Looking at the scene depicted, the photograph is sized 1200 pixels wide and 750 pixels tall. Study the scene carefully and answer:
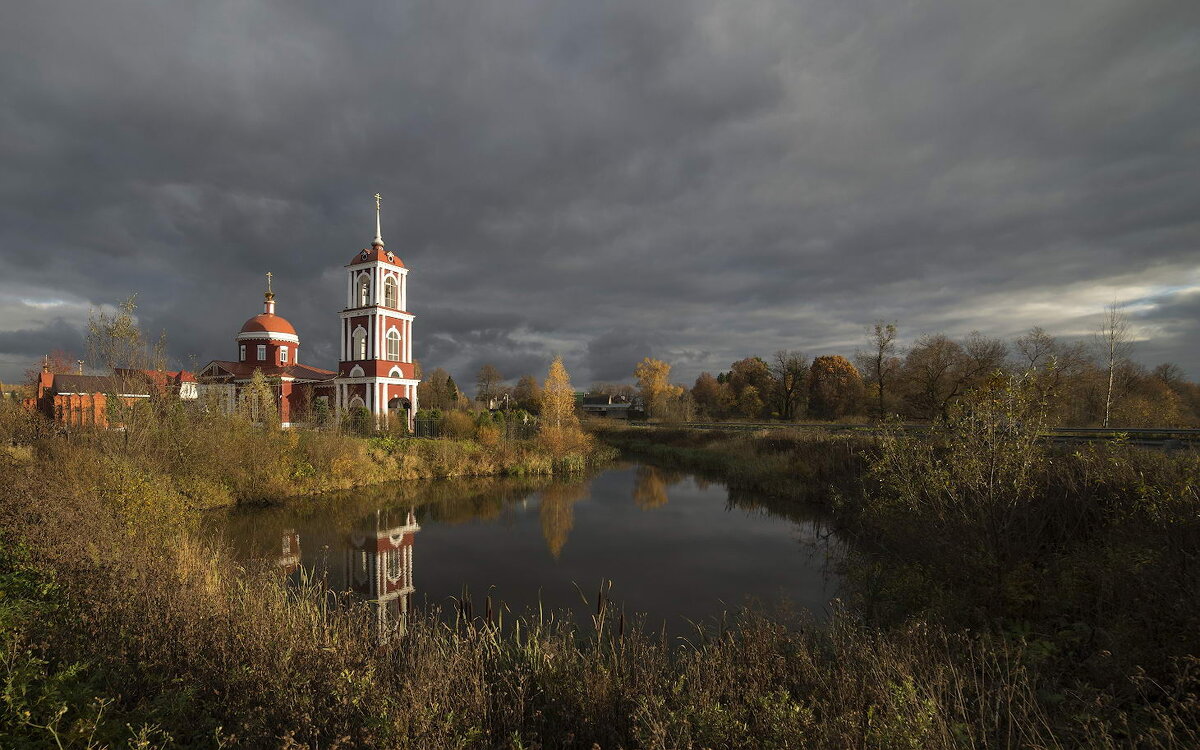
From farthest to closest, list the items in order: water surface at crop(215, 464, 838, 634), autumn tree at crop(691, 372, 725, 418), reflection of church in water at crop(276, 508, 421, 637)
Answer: autumn tree at crop(691, 372, 725, 418), water surface at crop(215, 464, 838, 634), reflection of church in water at crop(276, 508, 421, 637)

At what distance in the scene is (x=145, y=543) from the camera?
30.2 ft

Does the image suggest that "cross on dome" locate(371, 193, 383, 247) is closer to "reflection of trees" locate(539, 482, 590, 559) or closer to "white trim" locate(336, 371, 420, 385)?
"white trim" locate(336, 371, 420, 385)

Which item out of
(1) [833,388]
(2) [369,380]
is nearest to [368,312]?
(2) [369,380]

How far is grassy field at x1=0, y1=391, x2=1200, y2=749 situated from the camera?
3.55 meters

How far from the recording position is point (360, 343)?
131ft

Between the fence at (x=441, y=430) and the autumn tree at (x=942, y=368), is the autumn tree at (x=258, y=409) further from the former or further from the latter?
the autumn tree at (x=942, y=368)

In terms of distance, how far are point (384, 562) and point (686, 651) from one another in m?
10.0

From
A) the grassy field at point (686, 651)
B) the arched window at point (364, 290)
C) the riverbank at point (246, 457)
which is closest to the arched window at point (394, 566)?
the grassy field at point (686, 651)

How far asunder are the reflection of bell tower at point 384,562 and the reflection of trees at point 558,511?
4241 millimetres

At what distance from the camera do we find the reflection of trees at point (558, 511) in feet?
54.8

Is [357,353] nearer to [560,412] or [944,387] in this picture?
[560,412]

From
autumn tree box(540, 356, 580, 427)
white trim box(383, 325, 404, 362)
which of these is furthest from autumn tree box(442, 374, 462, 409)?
autumn tree box(540, 356, 580, 427)

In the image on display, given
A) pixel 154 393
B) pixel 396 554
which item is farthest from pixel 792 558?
pixel 154 393

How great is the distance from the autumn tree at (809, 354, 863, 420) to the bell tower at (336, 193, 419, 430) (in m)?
41.2
